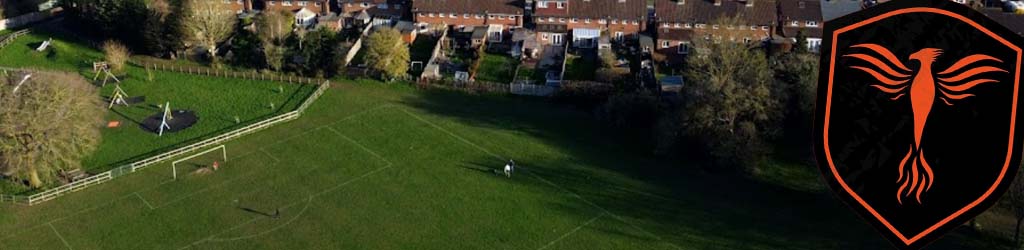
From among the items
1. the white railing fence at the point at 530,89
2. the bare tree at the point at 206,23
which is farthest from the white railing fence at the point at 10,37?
the white railing fence at the point at 530,89

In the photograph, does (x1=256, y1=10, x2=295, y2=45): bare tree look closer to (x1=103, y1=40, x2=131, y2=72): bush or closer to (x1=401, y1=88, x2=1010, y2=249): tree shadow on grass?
(x1=103, y1=40, x2=131, y2=72): bush

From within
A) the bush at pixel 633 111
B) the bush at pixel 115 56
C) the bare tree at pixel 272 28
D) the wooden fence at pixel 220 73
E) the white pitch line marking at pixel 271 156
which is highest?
the bare tree at pixel 272 28

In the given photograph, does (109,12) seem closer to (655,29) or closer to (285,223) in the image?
(285,223)

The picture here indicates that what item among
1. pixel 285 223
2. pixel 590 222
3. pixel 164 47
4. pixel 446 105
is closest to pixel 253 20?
pixel 164 47

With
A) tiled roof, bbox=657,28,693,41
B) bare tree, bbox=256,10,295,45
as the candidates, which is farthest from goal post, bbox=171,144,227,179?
tiled roof, bbox=657,28,693,41

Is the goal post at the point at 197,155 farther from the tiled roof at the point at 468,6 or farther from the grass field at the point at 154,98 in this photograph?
the tiled roof at the point at 468,6
